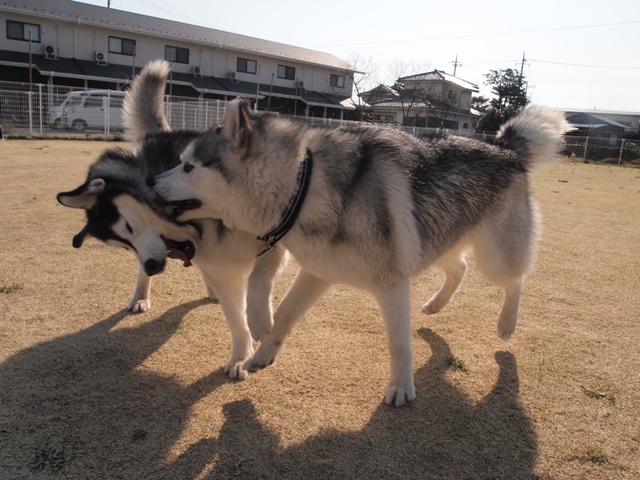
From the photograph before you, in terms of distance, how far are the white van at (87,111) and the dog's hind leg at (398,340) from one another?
19.7m

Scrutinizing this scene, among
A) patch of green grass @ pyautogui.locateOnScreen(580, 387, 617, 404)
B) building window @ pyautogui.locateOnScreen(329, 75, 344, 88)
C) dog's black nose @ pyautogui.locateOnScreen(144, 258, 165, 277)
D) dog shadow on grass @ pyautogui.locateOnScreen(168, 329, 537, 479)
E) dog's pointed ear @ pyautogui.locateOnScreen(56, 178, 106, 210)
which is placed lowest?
dog shadow on grass @ pyautogui.locateOnScreen(168, 329, 537, 479)

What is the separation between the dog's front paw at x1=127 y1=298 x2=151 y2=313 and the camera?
3646 mm

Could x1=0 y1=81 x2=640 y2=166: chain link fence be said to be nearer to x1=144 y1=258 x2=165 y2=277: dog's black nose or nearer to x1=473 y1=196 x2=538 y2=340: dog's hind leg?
x1=473 y1=196 x2=538 y2=340: dog's hind leg

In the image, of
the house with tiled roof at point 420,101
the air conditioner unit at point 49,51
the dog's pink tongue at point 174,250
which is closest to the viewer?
the dog's pink tongue at point 174,250

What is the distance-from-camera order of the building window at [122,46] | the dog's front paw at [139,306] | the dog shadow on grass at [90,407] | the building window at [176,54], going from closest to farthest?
the dog shadow on grass at [90,407] → the dog's front paw at [139,306] → the building window at [122,46] → the building window at [176,54]

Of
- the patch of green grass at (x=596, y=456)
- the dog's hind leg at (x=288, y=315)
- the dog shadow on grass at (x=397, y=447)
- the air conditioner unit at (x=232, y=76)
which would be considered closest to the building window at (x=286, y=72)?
the air conditioner unit at (x=232, y=76)

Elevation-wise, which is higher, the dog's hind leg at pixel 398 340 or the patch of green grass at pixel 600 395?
the dog's hind leg at pixel 398 340

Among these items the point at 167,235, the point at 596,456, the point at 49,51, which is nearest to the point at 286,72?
the point at 49,51

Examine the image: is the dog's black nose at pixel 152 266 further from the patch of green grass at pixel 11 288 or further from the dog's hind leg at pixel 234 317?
the patch of green grass at pixel 11 288

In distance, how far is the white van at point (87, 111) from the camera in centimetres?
1952

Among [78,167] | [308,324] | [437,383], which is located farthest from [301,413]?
[78,167]

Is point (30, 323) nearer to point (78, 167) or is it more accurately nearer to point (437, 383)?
point (437, 383)

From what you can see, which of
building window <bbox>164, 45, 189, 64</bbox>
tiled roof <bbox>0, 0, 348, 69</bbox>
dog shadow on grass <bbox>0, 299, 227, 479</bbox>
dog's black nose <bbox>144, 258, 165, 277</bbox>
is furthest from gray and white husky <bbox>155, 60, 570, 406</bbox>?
building window <bbox>164, 45, 189, 64</bbox>

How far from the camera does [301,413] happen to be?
2.44 m
